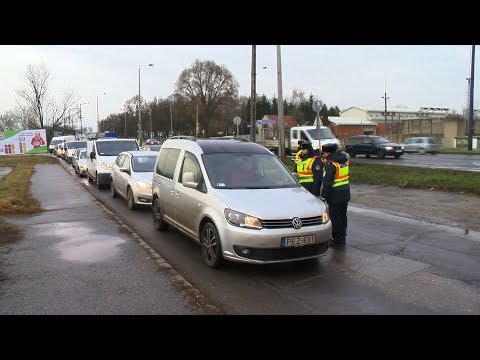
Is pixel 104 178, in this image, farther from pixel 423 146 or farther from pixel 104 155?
pixel 423 146

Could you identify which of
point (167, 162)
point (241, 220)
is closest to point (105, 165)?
point (167, 162)

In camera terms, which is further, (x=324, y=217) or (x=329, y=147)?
(x=329, y=147)

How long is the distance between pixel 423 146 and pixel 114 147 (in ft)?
85.8

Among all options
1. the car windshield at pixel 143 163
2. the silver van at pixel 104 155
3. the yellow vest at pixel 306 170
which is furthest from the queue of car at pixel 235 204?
the silver van at pixel 104 155

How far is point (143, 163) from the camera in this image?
1227cm

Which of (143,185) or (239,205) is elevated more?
(239,205)

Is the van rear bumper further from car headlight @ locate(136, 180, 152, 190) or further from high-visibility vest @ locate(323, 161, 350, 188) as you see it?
high-visibility vest @ locate(323, 161, 350, 188)

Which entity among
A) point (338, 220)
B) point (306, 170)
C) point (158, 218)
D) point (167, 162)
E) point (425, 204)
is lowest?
point (425, 204)

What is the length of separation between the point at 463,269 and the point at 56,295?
5.16m
